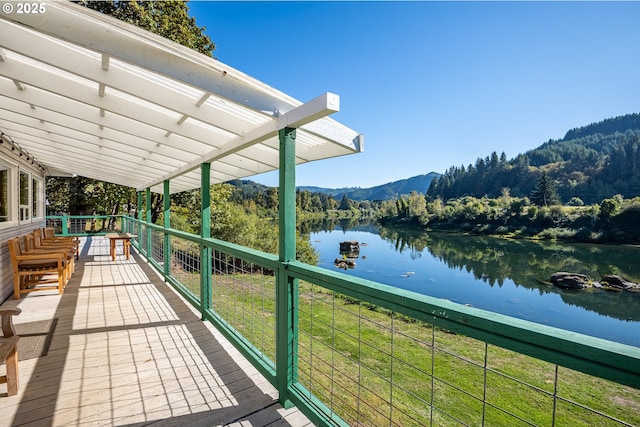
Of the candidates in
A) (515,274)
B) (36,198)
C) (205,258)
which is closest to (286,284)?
(205,258)

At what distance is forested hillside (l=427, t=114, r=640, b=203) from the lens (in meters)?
57.9

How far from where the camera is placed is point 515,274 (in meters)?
26.6

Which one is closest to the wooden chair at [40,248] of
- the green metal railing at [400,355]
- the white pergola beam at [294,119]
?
the green metal railing at [400,355]

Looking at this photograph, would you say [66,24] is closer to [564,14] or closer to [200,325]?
[200,325]

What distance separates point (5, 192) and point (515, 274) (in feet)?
100

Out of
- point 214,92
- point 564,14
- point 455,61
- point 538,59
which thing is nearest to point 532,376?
point 214,92

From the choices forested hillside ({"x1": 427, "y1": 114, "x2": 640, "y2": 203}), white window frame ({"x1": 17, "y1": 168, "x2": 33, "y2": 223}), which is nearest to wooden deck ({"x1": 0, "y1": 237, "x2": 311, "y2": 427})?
white window frame ({"x1": 17, "y1": 168, "x2": 33, "y2": 223})

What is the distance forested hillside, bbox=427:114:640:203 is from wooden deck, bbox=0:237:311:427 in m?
69.0

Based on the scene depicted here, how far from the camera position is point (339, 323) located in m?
8.90

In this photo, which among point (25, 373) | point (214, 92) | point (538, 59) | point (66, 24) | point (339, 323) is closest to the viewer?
point (66, 24)

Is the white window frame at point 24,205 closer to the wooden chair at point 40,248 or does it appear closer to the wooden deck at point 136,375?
the wooden chair at point 40,248

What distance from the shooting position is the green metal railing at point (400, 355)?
1.00 m

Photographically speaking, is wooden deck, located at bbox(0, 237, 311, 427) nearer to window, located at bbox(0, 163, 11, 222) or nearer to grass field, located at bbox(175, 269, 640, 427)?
grass field, located at bbox(175, 269, 640, 427)

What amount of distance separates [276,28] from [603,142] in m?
111
